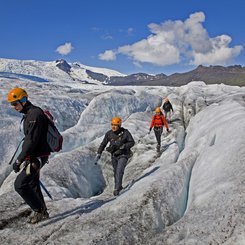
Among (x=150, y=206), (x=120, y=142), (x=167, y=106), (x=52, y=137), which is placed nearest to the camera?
(x=52, y=137)

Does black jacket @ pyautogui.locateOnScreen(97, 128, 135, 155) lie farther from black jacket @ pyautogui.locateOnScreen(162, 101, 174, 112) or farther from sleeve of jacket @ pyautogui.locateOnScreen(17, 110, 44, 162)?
black jacket @ pyautogui.locateOnScreen(162, 101, 174, 112)

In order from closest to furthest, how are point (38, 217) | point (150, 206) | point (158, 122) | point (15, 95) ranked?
1. point (15, 95)
2. point (38, 217)
3. point (150, 206)
4. point (158, 122)

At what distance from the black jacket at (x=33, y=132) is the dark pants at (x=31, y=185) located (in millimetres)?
307

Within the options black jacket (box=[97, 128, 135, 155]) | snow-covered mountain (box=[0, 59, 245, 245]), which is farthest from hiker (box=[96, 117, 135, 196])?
snow-covered mountain (box=[0, 59, 245, 245])

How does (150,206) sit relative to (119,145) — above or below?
below

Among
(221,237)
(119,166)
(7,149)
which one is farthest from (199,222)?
(7,149)

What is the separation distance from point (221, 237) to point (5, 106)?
31.9m

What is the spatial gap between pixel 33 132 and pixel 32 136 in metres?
0.09

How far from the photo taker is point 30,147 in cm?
771

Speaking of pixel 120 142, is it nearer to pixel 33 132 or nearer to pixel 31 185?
pixel 31 185

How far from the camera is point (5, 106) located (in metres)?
35.3

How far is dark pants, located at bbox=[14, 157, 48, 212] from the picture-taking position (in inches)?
318

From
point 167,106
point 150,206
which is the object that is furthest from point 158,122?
point 167,106

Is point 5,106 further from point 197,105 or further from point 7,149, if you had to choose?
point 197,105
